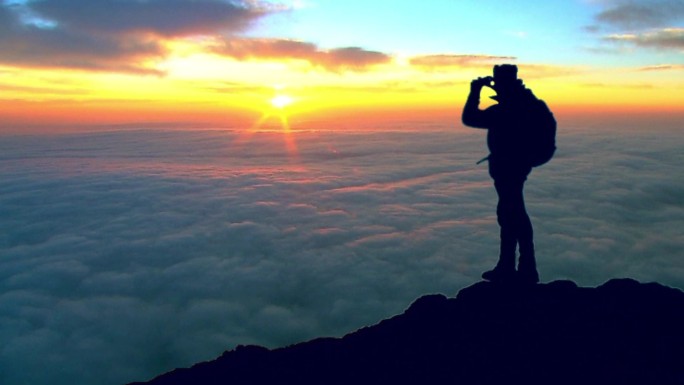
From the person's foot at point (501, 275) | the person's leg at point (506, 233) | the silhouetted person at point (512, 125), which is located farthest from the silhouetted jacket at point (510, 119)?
the person's foot at point (501, 275)

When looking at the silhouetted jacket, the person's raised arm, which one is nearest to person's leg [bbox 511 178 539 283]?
the silhouetted jacket

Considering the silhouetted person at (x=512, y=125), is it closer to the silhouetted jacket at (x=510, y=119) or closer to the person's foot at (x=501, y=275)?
the silhouetted jacket at (x=510, y=119)

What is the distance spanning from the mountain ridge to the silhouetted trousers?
436 mm

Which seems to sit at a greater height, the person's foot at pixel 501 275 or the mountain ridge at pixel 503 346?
the person's foot at pixel 501 275

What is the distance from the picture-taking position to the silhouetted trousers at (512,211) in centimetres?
471

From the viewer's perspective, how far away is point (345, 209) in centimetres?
2341

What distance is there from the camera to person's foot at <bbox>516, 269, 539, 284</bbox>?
5051mm

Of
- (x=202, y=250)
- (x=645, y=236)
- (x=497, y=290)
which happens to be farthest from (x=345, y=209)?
(x=497, y=290)

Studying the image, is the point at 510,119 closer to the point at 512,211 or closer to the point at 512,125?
the point at 512,125

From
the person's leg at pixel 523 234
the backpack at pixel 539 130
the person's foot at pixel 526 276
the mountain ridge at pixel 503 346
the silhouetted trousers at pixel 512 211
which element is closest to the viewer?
the mountain ridge at pixel 503 346

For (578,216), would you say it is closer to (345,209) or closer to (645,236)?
(645,236)

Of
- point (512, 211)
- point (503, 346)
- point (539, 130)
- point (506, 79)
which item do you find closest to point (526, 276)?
point (512, 211)

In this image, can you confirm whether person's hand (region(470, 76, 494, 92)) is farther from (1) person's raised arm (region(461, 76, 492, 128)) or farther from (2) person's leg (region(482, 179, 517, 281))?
(2) person's leg (region(482, 179, 517, 281))

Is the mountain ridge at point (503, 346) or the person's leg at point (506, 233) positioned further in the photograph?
the person's leg at point (506, 233)
